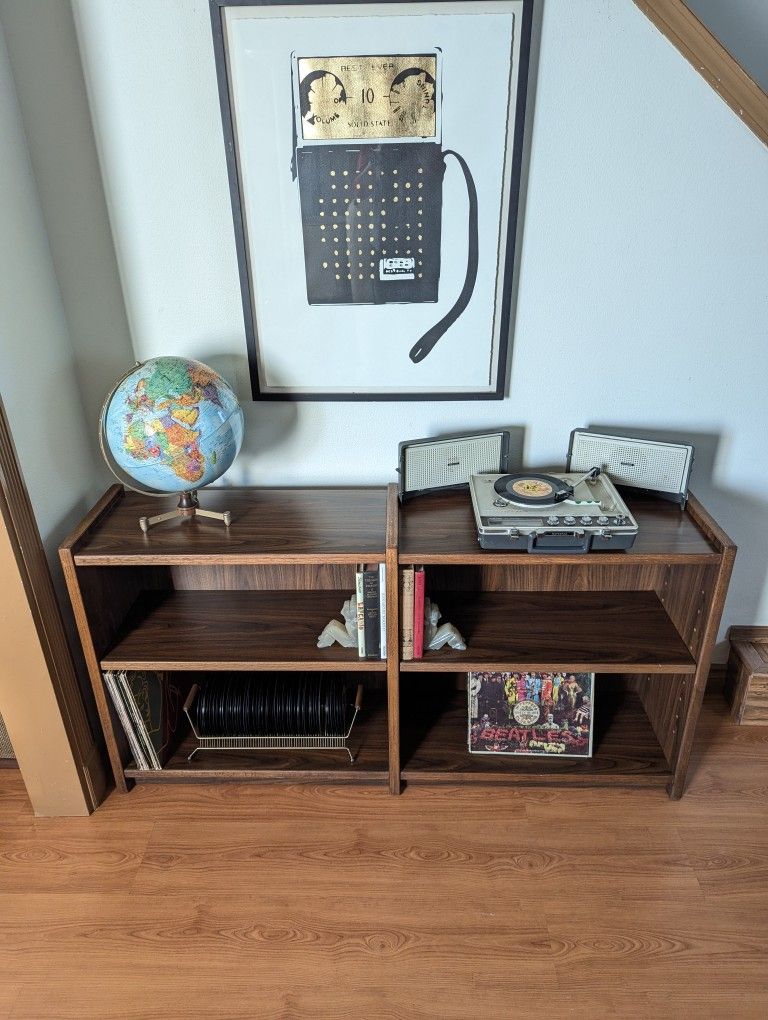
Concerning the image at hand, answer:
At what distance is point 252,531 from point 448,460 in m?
0.51

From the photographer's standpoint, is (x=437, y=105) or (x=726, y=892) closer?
(x=437, y=105)

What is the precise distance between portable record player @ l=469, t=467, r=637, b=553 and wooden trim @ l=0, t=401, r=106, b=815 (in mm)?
992

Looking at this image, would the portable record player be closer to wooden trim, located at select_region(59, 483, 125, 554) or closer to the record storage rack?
the record storage rack

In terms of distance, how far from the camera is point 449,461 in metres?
1.81

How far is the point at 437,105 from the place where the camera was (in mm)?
1535

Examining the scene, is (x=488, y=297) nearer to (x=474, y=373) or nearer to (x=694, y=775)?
(x=474, y=373)

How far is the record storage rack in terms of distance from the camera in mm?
1641

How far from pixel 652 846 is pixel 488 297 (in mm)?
1399

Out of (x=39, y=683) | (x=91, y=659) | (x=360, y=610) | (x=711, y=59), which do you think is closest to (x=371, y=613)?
(x=360, y=610)

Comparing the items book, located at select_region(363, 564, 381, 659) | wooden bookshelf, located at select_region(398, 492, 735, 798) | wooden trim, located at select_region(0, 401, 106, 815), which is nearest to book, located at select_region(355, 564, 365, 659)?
book, located at select_region(363, 564, 381, 659)

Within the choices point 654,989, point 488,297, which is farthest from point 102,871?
point 488,297

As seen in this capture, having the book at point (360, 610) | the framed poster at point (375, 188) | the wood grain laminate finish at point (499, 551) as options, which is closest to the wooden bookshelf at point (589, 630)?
the wood grain laminate finish at point (499, 551)

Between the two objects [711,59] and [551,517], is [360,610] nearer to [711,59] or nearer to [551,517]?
[551,517]

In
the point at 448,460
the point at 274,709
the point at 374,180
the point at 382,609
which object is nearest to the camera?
the point at 374,180
